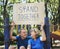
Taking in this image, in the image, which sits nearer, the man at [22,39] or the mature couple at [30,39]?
the mature couple at [30,39]

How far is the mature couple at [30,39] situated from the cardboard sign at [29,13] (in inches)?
8.6

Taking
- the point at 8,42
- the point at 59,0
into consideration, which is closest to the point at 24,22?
the point at 8,42

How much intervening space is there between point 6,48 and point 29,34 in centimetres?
75

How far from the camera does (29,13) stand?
7.02m

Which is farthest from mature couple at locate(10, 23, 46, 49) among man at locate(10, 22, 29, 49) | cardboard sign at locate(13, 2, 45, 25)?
cardboard sign at locate(13, 2, 45, 25)

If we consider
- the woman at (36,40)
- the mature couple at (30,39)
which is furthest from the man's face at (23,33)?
the woman at (36,40)

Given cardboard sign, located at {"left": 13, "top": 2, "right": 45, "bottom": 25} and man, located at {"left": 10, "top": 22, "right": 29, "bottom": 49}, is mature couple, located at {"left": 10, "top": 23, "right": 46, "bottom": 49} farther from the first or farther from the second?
cardboard sign, located at {"left": 13, "top": 2, "right": 45, "bottom": 25}

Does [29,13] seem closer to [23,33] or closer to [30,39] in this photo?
[23,33]

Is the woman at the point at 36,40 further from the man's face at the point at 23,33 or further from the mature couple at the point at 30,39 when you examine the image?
the man's face at the point at 23,33

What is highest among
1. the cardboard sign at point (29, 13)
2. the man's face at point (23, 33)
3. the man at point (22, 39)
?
the cardboard sign at point (29, 13)

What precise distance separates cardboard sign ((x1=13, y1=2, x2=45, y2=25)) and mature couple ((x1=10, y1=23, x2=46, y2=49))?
22 cm

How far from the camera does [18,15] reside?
714 centimetres

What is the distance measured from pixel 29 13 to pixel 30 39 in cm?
68

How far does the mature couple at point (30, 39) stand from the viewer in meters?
6.92
